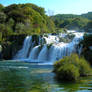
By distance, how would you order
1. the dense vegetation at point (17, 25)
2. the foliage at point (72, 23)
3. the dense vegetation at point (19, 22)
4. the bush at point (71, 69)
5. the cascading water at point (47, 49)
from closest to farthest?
the bush at point (71, 69), the cascading water at point (47, 49), the dense vegetation at point (17, 25), the dense vegetation at point (19, 22), the foliage at point (72, 23)

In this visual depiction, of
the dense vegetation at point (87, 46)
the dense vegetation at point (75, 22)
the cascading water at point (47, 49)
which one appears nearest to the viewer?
the dense vegetation at point (87, 46)

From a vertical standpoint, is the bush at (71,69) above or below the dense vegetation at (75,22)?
below

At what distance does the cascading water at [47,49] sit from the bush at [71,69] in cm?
983

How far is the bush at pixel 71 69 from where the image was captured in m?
15.0

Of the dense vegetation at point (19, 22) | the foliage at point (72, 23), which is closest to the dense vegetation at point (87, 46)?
the dense vegetation at point (19, 22)

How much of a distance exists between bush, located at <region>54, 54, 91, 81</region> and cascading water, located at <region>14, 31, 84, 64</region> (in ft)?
32.2

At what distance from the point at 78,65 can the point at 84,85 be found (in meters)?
3.15

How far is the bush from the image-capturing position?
1500cm

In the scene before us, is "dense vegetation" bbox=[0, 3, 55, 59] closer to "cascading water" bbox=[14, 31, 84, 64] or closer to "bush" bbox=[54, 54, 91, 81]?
"cascading water" bbox=[14, 31, 84, 64]

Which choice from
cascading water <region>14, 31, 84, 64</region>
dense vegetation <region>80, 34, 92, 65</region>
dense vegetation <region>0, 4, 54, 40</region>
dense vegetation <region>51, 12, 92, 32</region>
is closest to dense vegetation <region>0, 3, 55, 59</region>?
dense vegetation <region>0, 4, 54, 40</region>

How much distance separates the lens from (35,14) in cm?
5834

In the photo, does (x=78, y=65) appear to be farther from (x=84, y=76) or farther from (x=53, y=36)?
(x=53, y=36)

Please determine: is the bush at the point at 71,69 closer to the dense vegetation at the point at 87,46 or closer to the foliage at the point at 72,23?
the dense vegetation at the point at 87,46

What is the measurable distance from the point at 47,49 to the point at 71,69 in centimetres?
1781
